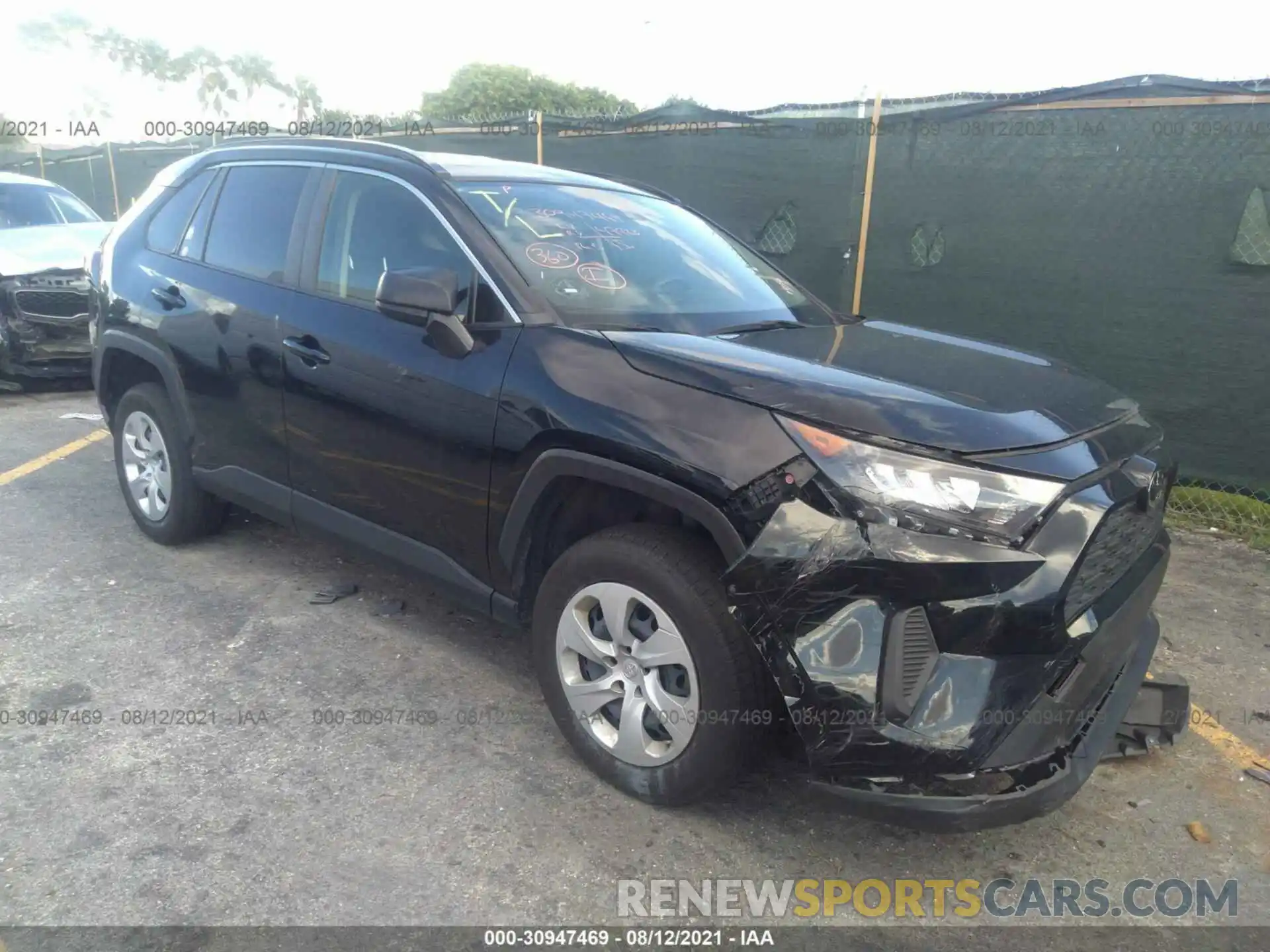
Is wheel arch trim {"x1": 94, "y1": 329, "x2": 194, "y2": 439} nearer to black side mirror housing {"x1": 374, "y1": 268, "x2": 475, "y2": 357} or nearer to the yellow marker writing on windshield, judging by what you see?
black side mirror housing {"x1": 374, "y1": 268, "x2": 475, "y2": 357}

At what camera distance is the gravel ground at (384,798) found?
238cm

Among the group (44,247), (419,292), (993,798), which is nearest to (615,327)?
(419,292)

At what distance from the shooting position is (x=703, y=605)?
2391mm

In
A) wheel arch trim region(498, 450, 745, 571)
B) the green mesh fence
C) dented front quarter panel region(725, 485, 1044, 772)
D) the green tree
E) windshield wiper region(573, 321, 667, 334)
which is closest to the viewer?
dented front quarter panel region(725, 485, 1044, 772)

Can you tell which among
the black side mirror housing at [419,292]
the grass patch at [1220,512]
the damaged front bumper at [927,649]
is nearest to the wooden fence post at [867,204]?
the grass patch at [1220,512]

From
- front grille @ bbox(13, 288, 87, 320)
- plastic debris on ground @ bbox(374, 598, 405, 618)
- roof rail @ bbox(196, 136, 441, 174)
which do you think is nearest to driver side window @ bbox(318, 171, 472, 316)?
roof rail @ bbox(196, 136, 441, 174)

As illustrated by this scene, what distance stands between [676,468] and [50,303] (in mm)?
7237

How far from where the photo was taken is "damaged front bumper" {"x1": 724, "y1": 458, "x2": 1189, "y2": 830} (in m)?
2.10

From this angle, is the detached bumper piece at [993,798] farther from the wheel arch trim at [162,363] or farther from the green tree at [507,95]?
the green tree at [507,95]

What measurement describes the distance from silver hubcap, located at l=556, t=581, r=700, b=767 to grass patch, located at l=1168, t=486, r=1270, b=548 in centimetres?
→ 396

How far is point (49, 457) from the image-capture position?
598 cm

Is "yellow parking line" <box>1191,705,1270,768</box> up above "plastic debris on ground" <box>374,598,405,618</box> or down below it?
below

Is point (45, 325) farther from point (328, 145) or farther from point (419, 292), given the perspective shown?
point (419, 292)

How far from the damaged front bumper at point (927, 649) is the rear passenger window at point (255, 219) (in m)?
2.49
